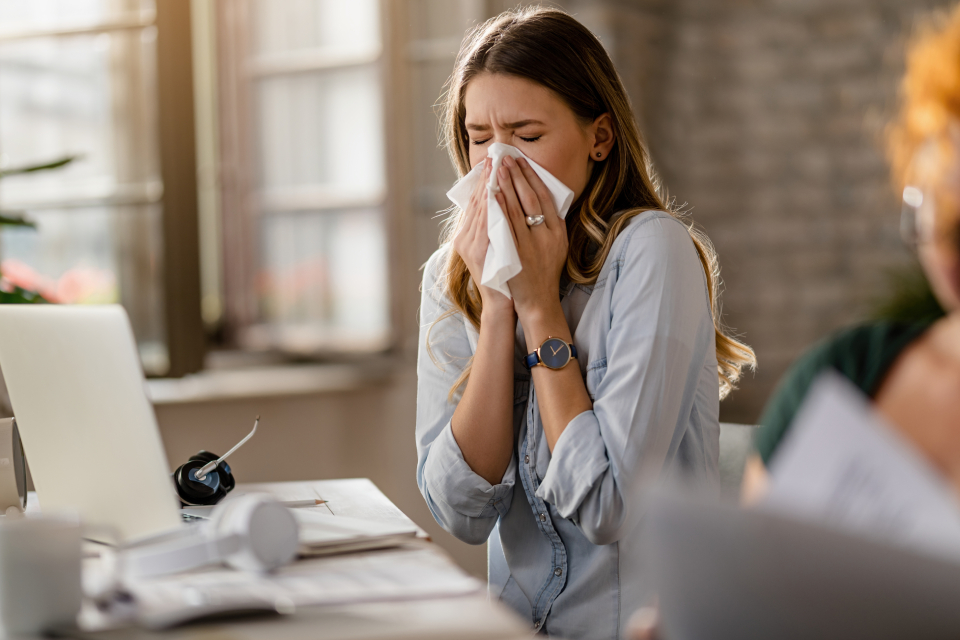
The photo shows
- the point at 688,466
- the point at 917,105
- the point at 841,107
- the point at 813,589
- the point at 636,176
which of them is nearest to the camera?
the point at 813,589

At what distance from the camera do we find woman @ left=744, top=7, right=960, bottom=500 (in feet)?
1.83

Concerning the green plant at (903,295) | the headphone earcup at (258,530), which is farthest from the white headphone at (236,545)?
the green plant at (903,295)

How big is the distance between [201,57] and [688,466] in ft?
6.54

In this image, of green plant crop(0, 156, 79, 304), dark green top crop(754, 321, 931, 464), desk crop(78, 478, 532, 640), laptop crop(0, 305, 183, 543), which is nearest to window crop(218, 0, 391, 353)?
green plant crop(0, 156, 79, 304)

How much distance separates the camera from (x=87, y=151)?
2.31m

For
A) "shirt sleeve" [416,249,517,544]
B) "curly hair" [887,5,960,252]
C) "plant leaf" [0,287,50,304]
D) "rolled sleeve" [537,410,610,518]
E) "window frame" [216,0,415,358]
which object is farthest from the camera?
"window frame" [216,0,415,358]

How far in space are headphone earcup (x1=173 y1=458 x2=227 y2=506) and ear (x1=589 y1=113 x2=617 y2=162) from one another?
687 millimetres

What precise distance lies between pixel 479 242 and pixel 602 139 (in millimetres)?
236

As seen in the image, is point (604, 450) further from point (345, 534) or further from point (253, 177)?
point (253, 177)

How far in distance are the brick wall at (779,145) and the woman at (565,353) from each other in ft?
5.17

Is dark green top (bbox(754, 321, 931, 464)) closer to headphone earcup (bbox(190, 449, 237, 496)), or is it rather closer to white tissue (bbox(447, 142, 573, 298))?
white tissue (bbox(447, 142, 573, 298))

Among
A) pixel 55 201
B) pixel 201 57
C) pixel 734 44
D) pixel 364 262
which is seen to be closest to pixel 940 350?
pixel 364 262

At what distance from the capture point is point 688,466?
1186mm

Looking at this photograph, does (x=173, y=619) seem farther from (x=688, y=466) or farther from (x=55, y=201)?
(x=55, y=201)
